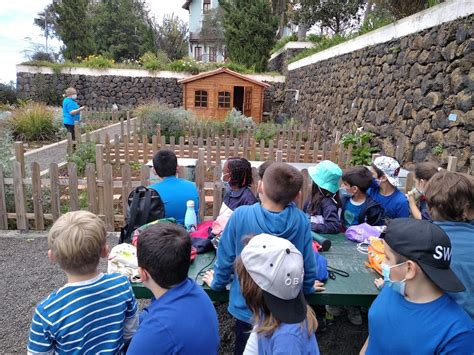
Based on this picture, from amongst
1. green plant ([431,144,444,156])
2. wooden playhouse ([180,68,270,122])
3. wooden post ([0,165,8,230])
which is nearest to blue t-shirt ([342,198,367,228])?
green plant ([431,144,444,156])

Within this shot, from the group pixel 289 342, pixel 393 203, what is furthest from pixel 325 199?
pixel 289 342

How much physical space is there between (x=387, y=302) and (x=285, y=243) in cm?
58

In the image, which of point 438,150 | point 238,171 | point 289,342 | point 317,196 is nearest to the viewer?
point 289,342

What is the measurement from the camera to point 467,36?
4.97 m

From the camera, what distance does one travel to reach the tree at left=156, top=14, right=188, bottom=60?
1502 inches

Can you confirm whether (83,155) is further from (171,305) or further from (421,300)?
(421,300)

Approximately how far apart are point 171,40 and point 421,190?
129 ft

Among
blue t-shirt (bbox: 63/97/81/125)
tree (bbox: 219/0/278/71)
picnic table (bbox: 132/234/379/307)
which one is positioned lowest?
picnic table (bbox: 132/234/379/307)

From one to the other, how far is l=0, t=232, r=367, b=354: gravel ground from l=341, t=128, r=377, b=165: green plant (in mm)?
5285

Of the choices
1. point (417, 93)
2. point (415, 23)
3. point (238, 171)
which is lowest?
point (238, 171)

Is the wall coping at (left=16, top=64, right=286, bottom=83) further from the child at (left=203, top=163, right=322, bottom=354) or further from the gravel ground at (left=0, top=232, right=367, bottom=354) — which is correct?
the child at (left=203, top=163, right=322, bottom=354)

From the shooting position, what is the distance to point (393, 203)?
3.28 m

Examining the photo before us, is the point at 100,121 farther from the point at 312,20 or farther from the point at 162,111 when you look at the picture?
the point at 312,20

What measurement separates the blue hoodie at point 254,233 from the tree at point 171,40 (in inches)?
1496
